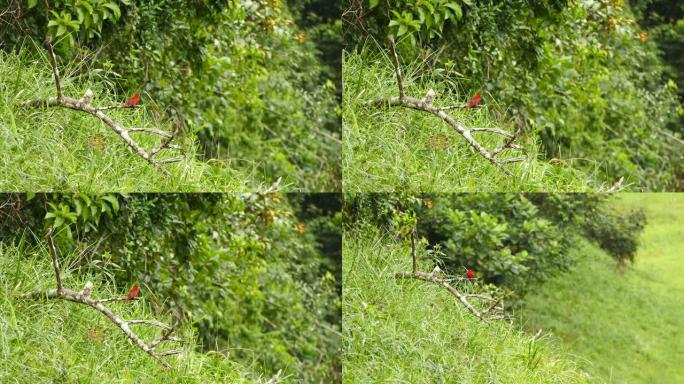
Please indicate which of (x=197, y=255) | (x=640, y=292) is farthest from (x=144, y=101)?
(x=640, y=292)

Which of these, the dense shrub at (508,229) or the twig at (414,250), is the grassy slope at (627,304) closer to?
the dense shrub at (508,229)

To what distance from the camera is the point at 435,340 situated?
4.83 meters

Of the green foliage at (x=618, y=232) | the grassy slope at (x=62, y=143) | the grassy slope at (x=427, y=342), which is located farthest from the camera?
the green foliage at (x=618, y=232)

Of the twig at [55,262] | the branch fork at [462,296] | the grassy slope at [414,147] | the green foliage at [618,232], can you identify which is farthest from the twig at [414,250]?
the twig at [55,262]

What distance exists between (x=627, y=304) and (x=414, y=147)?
116 cm

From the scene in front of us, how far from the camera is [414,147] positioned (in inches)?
186

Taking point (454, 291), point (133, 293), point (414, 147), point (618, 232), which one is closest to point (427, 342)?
point (454, 291)

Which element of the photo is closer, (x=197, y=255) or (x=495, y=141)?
(x=495, y=141)

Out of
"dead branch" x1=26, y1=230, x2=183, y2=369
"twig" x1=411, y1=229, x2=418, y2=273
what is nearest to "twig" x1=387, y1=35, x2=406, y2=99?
"twig" x1=411, y1=229, x2=418, y2=273

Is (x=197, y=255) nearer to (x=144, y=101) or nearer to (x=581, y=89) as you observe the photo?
(x=144, y=101)

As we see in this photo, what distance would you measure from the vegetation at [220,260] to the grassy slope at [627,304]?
1004mm

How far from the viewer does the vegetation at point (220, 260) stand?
4.80 m

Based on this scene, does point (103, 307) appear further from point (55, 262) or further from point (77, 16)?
point (77, 16)

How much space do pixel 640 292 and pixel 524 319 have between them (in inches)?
20.2
